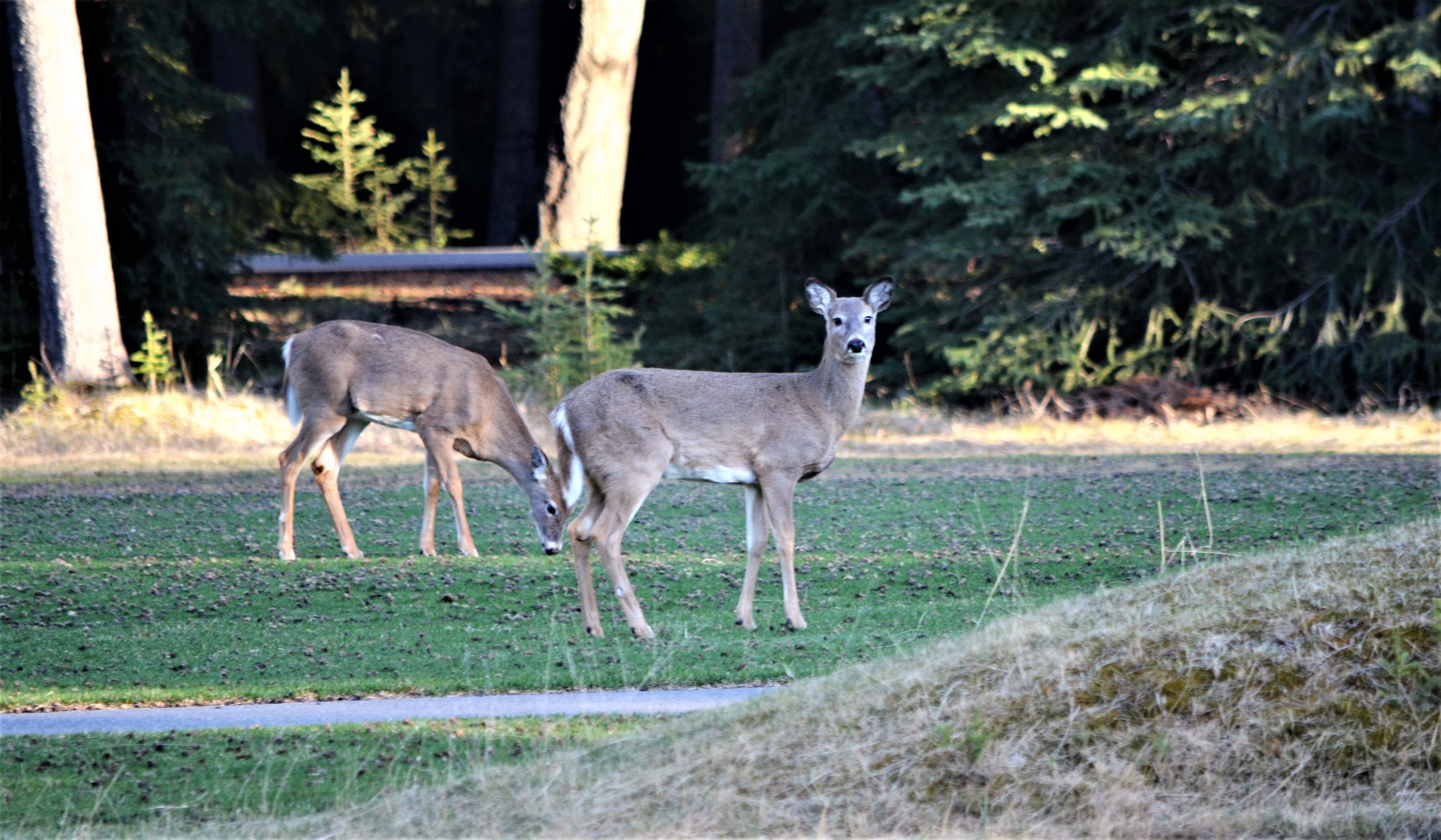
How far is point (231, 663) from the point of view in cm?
783

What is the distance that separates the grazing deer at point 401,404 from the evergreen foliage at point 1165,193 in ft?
30.6

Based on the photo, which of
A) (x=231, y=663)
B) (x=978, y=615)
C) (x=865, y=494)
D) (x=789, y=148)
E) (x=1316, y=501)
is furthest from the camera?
(x=789, y=148)

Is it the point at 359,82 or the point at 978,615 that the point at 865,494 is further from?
the point at 359,82

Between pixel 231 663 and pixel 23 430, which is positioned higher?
pixel 231 663

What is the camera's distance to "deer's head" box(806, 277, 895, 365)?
902 centimetres

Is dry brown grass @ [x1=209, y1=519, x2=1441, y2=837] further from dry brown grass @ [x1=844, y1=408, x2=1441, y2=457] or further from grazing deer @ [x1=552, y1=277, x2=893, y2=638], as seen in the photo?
dry brown grass @ [x1=844, y1=408, x2=1441, y2=457]

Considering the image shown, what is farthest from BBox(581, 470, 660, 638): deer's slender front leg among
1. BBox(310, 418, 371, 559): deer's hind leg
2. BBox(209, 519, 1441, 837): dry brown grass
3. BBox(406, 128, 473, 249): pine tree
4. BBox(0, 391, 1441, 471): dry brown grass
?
BBox(406, 128, 473, 249): pine tree

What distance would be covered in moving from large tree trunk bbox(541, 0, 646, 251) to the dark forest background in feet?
11.2

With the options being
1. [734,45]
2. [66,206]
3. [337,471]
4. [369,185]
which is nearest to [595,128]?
[734,45]

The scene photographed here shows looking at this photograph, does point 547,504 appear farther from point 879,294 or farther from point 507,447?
point 879,294

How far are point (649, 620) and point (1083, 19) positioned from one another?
50.6 feet

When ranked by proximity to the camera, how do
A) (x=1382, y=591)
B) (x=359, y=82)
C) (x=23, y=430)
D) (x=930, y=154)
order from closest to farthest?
(x=1382, y=591), (x=23, y=430), (x=930, y=154), (x=359, y=82)

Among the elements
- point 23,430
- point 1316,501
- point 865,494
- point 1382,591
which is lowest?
point 23,430

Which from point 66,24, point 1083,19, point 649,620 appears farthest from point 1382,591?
point 66,24
